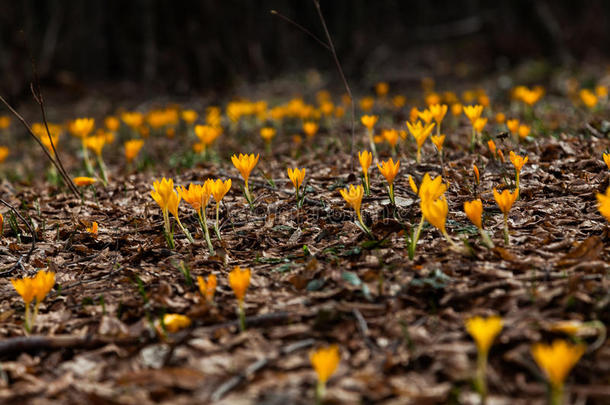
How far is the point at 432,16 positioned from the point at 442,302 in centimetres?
2507

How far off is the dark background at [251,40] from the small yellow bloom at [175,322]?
6.82 metres

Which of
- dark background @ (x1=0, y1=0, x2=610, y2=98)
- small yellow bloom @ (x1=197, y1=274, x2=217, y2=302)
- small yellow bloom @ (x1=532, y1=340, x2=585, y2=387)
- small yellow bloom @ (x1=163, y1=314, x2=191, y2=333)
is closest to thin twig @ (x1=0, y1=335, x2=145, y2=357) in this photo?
small yellow bloom @ (x1=163, y1=314, x2=191, y2=333)

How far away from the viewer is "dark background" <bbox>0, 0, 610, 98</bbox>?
1033 cm

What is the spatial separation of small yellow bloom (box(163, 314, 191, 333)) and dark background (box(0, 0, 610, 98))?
682 cm

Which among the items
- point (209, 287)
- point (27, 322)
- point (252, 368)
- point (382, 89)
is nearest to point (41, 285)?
point (27, 322)

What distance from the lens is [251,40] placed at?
1362 cm

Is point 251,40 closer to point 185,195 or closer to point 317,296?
point 185,195

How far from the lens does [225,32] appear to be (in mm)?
11359

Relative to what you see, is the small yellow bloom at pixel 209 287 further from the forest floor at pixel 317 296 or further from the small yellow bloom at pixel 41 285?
the small yellow bloom at pixel 41 285

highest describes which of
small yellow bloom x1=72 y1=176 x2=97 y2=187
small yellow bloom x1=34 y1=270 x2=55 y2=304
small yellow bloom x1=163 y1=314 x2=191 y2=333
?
small yellow bloom x1=72 y1=176 x2=97 y2=187

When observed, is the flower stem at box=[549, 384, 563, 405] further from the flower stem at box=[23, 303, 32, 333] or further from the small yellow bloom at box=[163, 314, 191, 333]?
the flower stem at box=[23, 303, 32, 333]

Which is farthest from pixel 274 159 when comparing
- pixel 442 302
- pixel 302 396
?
pixel 302 396

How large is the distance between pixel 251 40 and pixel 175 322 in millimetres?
12748

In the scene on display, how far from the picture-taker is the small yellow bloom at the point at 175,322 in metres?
1.93
